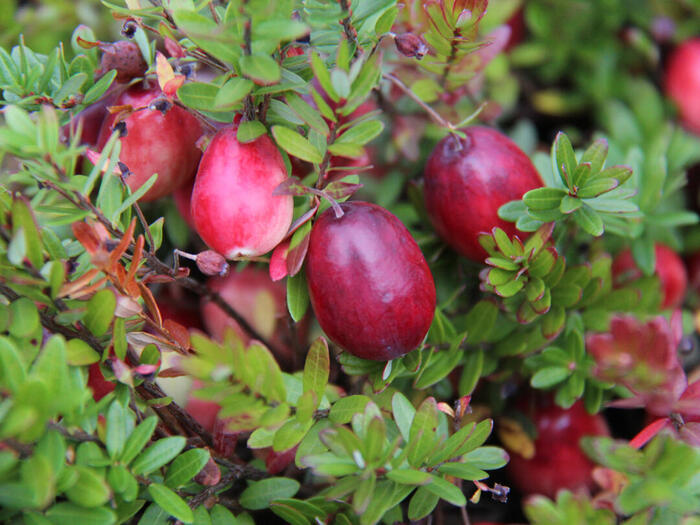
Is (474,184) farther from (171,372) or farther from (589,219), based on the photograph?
(171,372)

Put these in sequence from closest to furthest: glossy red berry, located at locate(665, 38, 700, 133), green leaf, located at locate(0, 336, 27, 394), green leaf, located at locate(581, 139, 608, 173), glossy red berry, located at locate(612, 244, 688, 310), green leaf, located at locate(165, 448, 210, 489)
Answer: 1. green leaf, located at locate(0, 336, 27, 394)
2. green leaf, located at locate(165, 448, 210, 489)
3. green leaf, located at locate(581, 139, 608, 173)
4. glossy red berry, located at locate(612, 244, 688, 310)
5. glossy red berry, located at locate(665, 38, 700, 133)

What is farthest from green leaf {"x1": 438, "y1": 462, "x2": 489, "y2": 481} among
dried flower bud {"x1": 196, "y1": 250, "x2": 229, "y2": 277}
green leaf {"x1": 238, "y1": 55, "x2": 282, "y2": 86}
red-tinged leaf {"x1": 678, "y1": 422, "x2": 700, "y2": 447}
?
green leaf {"x1": 238, "y1": 55, "x2": 282, "y2": 86}

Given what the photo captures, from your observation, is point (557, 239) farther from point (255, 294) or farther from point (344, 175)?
point (255, 294)

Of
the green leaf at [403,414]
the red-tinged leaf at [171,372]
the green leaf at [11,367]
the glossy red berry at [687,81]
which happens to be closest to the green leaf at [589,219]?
the green leaf at [403,414]

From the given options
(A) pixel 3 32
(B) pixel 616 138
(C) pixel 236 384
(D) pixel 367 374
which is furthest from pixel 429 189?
(A) pixel 3 32

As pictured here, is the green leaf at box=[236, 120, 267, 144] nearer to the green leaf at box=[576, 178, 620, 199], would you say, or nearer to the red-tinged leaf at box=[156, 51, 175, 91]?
the red-tinged leaf at box=[156, 51, 175, 91]

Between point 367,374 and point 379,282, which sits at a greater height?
point 379,282

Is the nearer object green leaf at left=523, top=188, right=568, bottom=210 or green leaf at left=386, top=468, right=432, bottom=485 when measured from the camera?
green leaf at left=386, top=468, right=432, bottom=485
